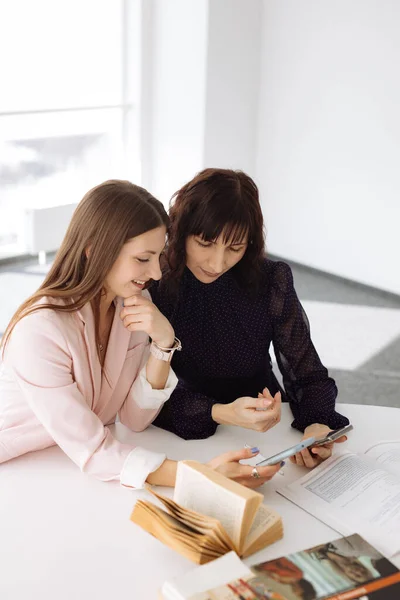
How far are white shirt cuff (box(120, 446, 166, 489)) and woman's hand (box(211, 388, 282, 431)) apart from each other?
26cm

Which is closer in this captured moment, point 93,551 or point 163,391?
point 93,551

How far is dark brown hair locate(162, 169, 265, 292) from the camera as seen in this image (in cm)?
202

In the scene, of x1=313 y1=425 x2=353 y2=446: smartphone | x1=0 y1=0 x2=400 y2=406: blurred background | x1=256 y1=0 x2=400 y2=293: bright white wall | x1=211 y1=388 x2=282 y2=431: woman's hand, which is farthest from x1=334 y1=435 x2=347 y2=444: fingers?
x1=256 y1=0 x2=400 y2=293: bright white wall

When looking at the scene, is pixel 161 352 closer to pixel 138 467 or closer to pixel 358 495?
pixel 138 467

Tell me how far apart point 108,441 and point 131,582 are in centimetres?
39

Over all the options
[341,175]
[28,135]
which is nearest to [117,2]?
[28,135]

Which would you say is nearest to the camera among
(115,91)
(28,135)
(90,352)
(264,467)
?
(264,467)

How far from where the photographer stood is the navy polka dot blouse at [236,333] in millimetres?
2207

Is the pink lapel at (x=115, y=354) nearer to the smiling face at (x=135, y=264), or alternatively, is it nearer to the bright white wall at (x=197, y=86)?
the smiling face at (x=135, y=264)

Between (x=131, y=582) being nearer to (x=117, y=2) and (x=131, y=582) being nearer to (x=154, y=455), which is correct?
(x=154, y=455)

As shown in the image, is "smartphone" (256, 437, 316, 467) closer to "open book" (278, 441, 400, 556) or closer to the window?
"open book" (278, 441, 400, 556)

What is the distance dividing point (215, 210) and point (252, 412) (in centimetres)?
52

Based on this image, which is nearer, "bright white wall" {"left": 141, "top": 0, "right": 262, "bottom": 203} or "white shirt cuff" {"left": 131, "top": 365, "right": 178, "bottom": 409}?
"white shirt cuff" {"left": 131, "top": 365, "right": 178, "bottom": 409}

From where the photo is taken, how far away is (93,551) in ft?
4.86
